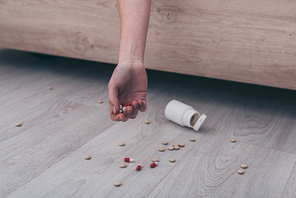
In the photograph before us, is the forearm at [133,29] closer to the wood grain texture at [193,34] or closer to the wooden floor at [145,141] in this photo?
the wood grain texture at [193,34]

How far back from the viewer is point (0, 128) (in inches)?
50.4

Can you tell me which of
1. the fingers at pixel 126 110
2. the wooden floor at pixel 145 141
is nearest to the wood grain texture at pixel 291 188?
the wooden floor at pixel 145 141

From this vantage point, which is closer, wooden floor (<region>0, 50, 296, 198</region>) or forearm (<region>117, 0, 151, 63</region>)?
wooden floor (<region>0, 50, 296, 198</region>)

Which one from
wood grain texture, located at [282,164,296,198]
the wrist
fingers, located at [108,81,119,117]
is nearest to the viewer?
wood grain texture, located at [282,164,296,198]

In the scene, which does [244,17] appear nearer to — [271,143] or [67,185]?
[271,143]

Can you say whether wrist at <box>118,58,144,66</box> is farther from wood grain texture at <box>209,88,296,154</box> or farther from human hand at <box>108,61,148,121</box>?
wood grain texture at <box>209,88,296,154</box>

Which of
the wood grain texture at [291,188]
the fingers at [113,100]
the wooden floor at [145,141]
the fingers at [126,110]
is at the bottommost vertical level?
the wooden floor at [145,141]

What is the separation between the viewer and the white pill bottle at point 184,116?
126 cm

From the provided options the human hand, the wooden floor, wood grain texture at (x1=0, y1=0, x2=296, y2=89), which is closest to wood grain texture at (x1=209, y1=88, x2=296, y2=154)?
the wooden floor

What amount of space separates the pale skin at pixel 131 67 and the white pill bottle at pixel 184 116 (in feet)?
0.64

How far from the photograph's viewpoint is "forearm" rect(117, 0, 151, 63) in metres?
1.19

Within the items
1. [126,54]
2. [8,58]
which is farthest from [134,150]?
[8,58]

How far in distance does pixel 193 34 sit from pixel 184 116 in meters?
0.32

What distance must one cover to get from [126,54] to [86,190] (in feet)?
1.50
